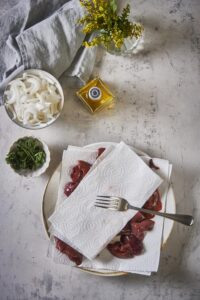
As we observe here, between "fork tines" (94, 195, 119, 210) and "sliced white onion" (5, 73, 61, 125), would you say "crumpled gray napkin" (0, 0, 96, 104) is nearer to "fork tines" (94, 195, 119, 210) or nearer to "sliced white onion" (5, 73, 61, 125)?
"sliced white onion" (5, 73, 61, 125)

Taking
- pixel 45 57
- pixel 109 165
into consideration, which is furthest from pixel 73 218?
pixel 45 57

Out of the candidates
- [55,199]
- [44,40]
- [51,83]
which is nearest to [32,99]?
[51,83]

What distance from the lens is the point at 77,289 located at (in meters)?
1.30

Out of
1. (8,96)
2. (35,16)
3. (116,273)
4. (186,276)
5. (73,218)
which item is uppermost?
(35,16)

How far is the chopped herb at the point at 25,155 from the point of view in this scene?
1265mm

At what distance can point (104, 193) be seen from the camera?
1230 millimetres

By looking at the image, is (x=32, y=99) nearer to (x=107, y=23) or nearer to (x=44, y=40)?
(x=44, y=40)

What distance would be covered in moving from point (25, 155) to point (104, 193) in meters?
0.26

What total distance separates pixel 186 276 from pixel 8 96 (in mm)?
755

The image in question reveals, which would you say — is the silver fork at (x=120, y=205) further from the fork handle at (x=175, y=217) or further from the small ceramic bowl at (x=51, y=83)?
the small ceramic bowl at (x=51, y=83)

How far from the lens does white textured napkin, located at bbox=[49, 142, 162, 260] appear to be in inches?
47.1

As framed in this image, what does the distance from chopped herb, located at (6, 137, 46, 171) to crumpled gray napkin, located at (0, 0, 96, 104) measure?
0.18 m

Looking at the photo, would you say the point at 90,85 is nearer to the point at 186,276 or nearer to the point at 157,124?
the point at 157,124

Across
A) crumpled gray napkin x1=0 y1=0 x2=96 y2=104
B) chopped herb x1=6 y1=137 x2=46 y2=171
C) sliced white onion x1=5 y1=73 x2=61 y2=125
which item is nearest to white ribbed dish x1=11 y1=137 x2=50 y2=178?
chopped herb x1=6 y1=137 x2=46 y2=171
